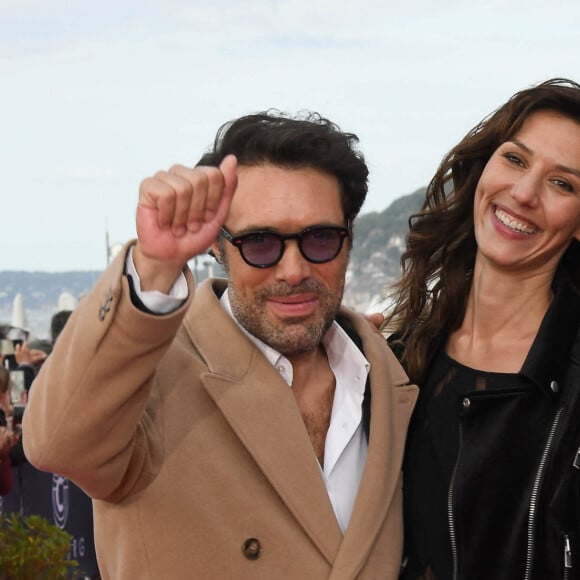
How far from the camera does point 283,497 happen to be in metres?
2.76

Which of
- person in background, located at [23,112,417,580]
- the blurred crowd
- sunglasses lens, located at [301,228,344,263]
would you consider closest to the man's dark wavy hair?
person in background, located at [23,112,417,580]

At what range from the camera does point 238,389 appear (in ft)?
9.41

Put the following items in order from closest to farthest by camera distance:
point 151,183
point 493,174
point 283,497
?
point 151,183 < point 283,497 < point 493,174

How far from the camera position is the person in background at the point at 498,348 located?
3168 millimetres

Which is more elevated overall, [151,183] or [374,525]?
[151,183]

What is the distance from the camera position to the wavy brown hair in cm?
370

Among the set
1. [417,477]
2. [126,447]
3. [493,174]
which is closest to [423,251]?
[493,174]

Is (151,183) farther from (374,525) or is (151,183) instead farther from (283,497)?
(374,525)

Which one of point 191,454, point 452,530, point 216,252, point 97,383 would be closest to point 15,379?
point 216,252

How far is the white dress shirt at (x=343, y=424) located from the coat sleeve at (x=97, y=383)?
69cm

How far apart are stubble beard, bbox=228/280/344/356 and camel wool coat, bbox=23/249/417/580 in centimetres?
5

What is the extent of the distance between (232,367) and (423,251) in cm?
141

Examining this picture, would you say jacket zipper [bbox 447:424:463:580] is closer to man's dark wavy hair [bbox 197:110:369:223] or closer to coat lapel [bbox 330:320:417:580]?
coat lapel [bbox 330:320:417:580]

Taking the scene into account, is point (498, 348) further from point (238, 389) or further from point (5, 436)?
point (5, 436)
